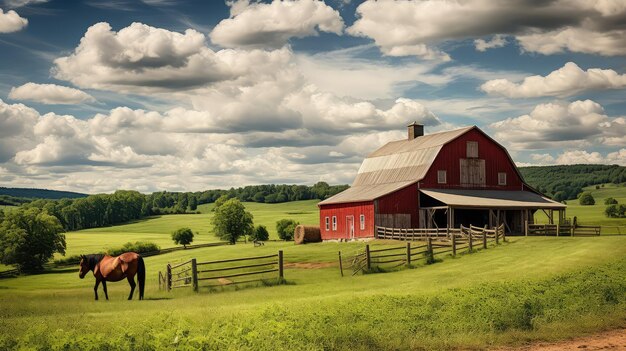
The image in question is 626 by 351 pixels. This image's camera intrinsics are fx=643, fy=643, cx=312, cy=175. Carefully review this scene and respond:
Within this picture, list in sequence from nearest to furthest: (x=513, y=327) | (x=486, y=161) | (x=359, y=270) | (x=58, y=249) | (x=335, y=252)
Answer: (x=513, y=327), (x=359, y=270), (x=335, y=252), (x=486, y=161), (x=58, y=249)

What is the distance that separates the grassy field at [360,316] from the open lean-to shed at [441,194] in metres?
24.8

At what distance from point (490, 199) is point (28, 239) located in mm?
47867

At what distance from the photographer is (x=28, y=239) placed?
225ft

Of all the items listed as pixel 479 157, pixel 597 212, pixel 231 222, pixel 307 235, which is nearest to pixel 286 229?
pixel 231 222

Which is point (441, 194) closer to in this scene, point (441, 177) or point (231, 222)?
point (441, 177)

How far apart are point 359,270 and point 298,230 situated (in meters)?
27.3

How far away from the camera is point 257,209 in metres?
187

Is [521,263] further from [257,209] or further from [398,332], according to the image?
[257,209]

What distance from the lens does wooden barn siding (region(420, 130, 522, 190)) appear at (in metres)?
54.1

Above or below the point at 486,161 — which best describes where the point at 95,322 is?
below

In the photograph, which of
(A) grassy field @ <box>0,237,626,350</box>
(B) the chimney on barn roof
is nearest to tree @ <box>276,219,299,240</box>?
(B) the chimney on barn roof

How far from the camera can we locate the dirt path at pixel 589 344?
47.3 ft

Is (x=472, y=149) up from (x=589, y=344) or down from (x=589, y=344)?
up

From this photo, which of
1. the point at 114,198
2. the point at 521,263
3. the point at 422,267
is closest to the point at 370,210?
Answer: the point at 422,267
